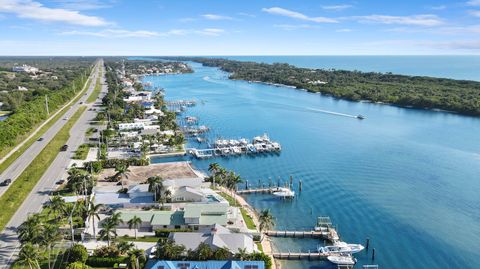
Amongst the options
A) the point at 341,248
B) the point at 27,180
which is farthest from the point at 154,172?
the point at 341,248

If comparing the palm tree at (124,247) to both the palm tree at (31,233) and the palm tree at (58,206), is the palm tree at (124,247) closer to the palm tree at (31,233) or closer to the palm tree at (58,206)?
the palm tree at (31,233)

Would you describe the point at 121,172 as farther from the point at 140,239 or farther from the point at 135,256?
the point at 135,256

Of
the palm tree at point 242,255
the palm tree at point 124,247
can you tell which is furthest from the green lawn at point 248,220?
the palm tree at point 124,247

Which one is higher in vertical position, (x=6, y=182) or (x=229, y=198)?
(x=6, y=182)

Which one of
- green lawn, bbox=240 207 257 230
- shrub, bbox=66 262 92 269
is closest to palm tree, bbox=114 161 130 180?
green lawn, bbox=240 207 257 230

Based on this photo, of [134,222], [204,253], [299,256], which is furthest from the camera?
[134,222]

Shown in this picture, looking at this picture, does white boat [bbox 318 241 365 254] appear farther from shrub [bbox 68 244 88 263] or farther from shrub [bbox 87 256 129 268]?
shrub [bbox 68 244 88 263]

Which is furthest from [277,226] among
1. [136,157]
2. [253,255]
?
[136,157]
